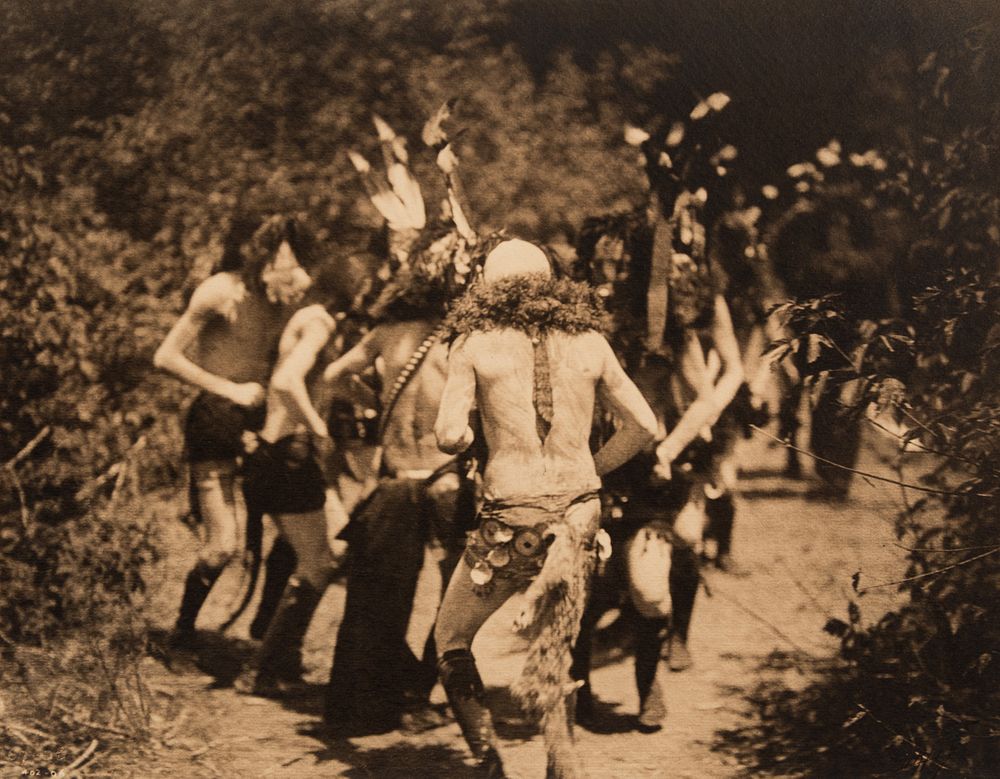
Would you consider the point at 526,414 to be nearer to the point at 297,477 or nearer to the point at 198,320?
the point at 297,477

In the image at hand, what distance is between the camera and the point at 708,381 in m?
3.04

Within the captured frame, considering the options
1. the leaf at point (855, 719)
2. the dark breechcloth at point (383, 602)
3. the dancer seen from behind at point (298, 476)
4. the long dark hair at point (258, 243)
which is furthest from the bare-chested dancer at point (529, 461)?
the leaf at point (855, 719)

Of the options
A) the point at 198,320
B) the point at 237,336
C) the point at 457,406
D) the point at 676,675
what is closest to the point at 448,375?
the point at 457,406

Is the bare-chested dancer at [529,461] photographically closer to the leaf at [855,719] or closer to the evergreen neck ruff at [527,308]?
the evergreen neck ruff at [527,308]

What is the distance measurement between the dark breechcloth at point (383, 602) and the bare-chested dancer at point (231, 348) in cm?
39

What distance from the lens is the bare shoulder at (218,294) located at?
3.03 meters

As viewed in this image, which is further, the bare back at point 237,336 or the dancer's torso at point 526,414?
the bare back at point 237,336

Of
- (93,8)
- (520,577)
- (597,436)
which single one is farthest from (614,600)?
(93,8)

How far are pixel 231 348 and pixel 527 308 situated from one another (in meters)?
0.89

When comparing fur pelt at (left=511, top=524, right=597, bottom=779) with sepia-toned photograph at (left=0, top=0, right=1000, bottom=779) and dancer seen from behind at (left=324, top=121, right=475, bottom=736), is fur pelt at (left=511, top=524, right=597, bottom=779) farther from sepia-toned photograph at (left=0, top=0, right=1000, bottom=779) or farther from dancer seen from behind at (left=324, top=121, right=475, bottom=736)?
dancer seen from behind at (left=324, top=121, right=475, bottom=736)

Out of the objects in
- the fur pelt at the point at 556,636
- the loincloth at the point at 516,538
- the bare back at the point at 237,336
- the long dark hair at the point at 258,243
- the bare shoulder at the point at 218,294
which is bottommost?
the fur pelt at the point at 556,636

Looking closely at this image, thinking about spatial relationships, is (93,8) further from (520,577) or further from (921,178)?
(921,178)

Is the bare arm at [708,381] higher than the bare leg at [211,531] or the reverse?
higher

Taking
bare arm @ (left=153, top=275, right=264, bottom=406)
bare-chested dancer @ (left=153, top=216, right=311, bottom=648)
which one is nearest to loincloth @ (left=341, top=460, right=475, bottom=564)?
bare-chested dancer @ (left=153, top=216, right=311, bottom=648)
